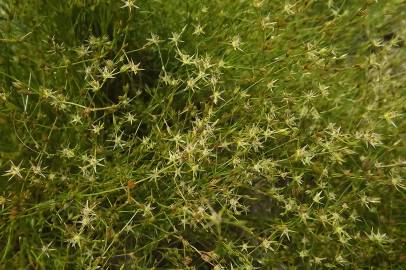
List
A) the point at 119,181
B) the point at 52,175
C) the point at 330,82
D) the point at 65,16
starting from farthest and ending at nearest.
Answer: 1. the point at 330,82
2. the point at 65,16
3. the point at 119,181
4. the point at 52,175

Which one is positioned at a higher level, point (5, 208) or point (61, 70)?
point (61, 70)

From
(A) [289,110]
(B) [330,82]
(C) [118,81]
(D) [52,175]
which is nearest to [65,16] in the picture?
(C) [118,81]

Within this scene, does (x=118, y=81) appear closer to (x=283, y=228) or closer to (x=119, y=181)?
(x=119, y=181)

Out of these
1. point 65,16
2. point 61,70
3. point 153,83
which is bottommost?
point 153,83

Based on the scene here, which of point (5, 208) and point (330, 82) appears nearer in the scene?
point (5, 208)

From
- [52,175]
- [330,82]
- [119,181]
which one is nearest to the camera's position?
[52,175]

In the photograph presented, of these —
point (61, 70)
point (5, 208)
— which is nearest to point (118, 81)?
point (61, 70)

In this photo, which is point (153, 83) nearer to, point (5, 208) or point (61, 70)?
point (61, 70)
